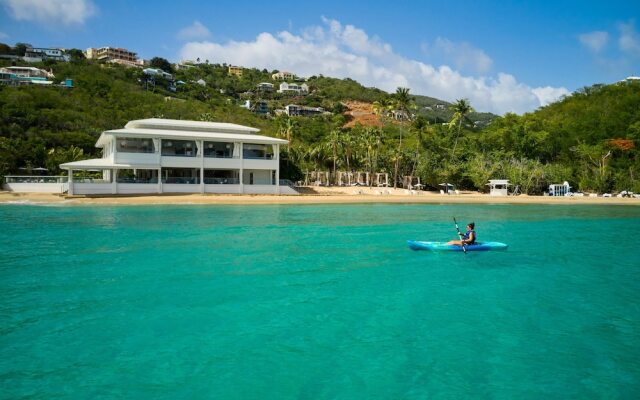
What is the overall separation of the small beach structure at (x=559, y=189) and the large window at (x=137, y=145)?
46890 mm

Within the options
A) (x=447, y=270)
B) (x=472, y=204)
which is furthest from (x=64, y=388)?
(x=472, y=204)

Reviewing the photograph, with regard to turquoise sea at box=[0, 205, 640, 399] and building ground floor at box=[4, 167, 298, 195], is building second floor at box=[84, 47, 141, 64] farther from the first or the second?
turquoise sea at box=[0, 205, 640, 399]

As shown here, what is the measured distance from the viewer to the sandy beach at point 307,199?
3894cm

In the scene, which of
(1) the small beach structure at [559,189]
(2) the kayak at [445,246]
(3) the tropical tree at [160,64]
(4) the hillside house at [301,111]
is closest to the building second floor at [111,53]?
(3) the tropical tree at [160,64]

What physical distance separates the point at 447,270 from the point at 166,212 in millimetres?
23353

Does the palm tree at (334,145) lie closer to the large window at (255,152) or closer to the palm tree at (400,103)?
the palm tree at (400,103)

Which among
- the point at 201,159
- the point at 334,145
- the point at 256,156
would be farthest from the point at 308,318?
the point at 334,145

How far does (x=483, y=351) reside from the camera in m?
9.64

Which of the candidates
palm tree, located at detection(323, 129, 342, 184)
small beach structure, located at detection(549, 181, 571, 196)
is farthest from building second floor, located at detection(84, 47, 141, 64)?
small beach structure, located at detection(549, 181, 571, 196)

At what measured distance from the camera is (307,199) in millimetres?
45781

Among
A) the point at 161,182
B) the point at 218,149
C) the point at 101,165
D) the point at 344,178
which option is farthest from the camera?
the point at 344,178

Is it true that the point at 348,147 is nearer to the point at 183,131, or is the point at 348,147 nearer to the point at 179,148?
the point at 183,131

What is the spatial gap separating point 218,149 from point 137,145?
7669 millimetres

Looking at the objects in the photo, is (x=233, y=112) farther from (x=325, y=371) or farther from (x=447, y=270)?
(x=325, y=371)
